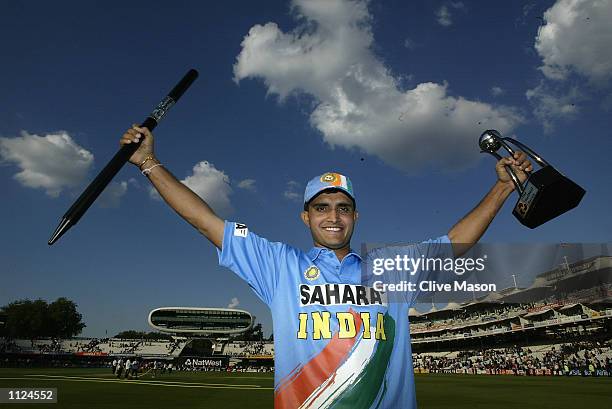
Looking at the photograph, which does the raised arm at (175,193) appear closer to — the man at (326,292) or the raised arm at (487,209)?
the man at (326,292)

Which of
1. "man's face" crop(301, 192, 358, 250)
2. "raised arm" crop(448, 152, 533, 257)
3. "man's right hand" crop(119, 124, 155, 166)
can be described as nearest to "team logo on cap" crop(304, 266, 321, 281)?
"man's face" crop(301, 192, 358, 250)

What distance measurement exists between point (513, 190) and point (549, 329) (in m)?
68.5

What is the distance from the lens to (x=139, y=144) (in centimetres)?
357

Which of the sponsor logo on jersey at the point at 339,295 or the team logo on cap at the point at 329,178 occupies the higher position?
the team logo on cap at the point at 329,178

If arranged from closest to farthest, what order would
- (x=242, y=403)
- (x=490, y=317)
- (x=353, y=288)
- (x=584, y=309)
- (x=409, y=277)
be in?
(x=353, y=288), (x=409, y=277), (x=242, y=403), (x=584, y=309), (x=490, y=317)

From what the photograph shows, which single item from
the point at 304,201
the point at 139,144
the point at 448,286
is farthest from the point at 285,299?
→ the point at 139,144

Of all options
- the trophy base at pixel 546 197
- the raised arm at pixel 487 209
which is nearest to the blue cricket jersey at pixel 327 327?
the raised arm at pixel 487 209

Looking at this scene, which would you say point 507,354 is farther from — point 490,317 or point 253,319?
point 253,319

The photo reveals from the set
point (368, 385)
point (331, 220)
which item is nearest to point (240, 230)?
point (331, 220)

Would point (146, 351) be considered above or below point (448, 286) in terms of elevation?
above

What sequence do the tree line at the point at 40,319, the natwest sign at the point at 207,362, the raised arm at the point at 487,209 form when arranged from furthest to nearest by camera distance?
the tree line at the point at 40,319, the natwest sign at the point at 207,362, the raised arm at the point at 487,209

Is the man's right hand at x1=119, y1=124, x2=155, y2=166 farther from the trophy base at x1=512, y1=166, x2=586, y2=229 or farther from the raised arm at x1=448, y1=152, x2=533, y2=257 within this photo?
the trophy base at x1=512, y1=166, x2=586, y2=229

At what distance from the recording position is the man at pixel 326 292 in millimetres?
3074

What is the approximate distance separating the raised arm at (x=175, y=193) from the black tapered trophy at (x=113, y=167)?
0.09m
